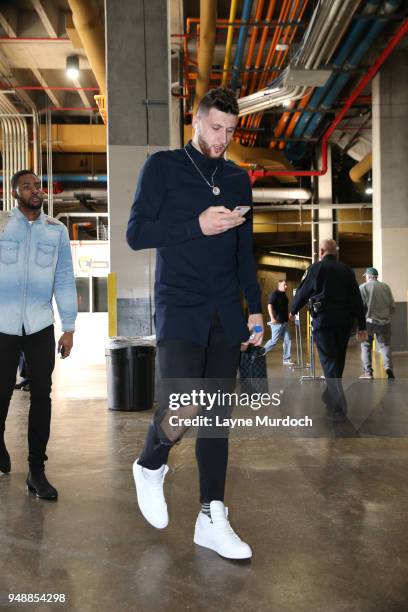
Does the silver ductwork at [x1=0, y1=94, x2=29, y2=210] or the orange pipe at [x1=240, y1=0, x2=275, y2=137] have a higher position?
the orange pipe at [x1=240, y1=0, x2=275, y2=137]

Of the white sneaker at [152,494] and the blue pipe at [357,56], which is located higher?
the blue pipe at [357,56]

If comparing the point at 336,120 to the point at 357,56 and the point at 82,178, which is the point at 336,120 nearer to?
the point at 357,56

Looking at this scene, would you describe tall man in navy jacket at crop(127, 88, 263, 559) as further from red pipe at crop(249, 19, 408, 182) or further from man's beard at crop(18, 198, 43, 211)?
red pipe at crop(249, 19, 408, 182)

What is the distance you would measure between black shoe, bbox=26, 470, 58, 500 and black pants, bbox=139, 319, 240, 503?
0.78m

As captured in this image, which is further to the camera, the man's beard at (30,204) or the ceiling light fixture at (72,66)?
the ceiling light fixture at (72,66)

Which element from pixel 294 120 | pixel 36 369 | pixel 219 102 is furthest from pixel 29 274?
pixel 294 120

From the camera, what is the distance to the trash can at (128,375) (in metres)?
5.02

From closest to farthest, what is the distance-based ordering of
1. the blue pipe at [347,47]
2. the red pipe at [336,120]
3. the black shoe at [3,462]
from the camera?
1. the black shoe at [3,462]
2. the blue pipe at [347,47]
3. the red pipe at [336,120]

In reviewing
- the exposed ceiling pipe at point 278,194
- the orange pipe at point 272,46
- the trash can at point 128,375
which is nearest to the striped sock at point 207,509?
the trash can at point 128,375

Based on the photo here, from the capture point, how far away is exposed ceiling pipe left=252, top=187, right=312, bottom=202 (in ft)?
47.3

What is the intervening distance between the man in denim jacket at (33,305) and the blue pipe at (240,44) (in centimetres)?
532

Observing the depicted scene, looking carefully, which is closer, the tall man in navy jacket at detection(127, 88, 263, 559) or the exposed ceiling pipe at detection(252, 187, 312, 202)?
the tall man in navy jacket at detection(127, 88, 263, 559)

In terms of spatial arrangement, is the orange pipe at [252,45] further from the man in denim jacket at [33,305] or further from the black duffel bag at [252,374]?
the man in denim jacket at [33,305]

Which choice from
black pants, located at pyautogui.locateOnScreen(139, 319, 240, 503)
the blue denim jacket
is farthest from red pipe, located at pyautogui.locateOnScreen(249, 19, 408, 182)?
black pants, located at pyautogui.locateOnScreen(139, 319, 240, 503)
